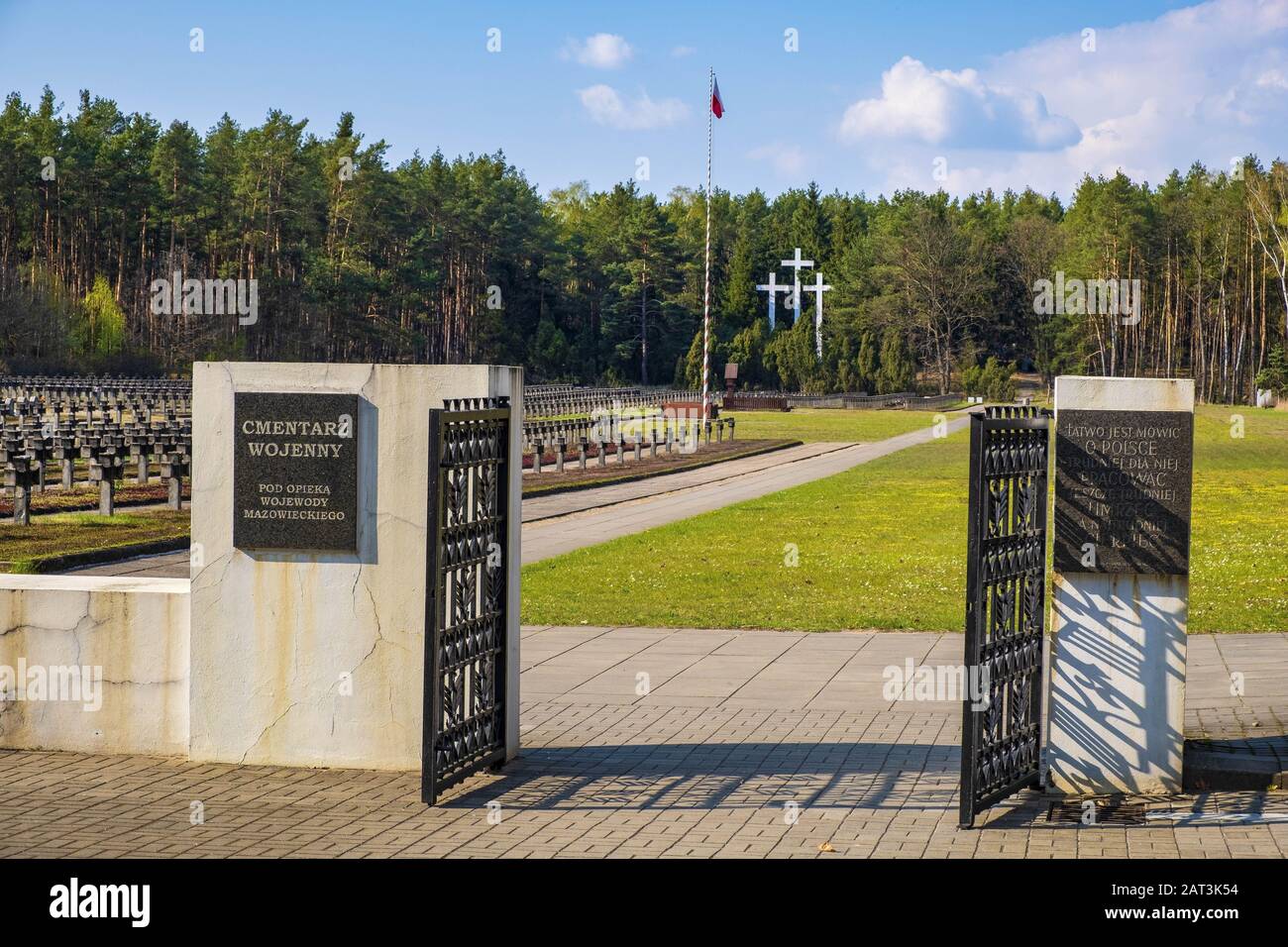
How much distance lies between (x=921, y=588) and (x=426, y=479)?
9828 mm

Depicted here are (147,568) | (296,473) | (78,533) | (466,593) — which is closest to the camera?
(466,593)

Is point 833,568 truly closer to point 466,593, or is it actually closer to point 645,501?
point 466,593

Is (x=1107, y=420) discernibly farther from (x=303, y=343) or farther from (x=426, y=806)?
(x=303, y=343)

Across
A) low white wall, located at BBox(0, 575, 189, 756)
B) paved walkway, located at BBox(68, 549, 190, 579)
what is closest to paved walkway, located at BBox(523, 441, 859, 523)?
paved walkway, located at BBox(68, 549, 190, 579)

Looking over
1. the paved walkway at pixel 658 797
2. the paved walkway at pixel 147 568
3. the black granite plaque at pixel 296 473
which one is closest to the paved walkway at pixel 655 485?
the paved walkway at pixel 147 568

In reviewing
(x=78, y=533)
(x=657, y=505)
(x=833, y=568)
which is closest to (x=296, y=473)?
(x=833, y=568)

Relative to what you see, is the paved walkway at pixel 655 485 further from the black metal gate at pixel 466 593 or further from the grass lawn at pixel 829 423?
the black metal gate at pixel 466 593

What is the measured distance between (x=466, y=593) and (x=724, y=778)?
1764 millimetres

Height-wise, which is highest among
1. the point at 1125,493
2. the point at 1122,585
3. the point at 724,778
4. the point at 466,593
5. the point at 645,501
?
the point at 1125,493

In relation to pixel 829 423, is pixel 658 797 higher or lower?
lower

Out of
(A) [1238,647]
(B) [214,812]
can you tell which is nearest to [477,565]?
(B) [214,812]

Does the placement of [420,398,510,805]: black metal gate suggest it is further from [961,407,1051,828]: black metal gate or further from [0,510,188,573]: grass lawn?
[0,510,188,573]: grass lawn

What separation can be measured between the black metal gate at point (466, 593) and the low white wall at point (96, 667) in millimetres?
1762

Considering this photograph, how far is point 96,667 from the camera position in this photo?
29.6ft
